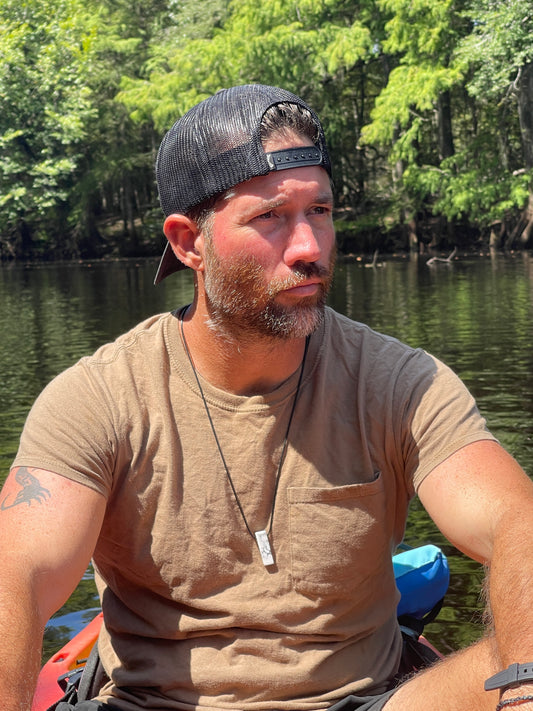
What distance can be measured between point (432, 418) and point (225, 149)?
0.72 meters

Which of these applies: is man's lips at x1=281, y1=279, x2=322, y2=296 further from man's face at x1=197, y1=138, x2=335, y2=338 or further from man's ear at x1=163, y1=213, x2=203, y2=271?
man's ear at x1=163, y1=213, x2=203, y2=271

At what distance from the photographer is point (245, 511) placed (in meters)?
2.05

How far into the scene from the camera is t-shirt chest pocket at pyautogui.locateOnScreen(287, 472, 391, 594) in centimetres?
203

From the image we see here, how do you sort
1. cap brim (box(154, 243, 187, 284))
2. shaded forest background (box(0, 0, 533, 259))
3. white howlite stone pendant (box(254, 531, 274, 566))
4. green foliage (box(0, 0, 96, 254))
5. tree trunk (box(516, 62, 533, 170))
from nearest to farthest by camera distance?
white howlite stone pendant (box(254, 531, 274, 566)) → cap brim (box(154, 243, 187, 284)) → tree trunk (box(516, 62, 533, 170)) → shaded forest background (box(0, 0, 533, 259)) → green foliage (box(0, 0, 96, 254))

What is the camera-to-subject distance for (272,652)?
200 centimetres

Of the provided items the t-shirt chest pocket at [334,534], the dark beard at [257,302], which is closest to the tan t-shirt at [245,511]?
the t-shirt chest pocket at [334,534]

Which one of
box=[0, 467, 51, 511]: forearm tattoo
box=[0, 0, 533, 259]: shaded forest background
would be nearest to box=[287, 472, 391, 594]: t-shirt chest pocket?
box=[0, 467, 51, 511]: forearm tattoo

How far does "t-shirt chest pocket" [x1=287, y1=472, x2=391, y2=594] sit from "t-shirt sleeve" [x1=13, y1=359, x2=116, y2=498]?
39cm

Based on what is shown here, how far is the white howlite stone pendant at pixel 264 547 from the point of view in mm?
2020

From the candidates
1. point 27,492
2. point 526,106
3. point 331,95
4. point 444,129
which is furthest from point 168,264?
point 331,95

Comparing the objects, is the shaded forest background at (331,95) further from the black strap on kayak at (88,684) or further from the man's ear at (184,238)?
the black strap on kayak at (88,684)

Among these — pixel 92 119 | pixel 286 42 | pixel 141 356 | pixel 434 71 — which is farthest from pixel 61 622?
pixel 92 119

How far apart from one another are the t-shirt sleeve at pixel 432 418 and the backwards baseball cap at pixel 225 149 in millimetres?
519

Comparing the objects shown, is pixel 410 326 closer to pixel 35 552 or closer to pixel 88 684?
pixel 88 684
